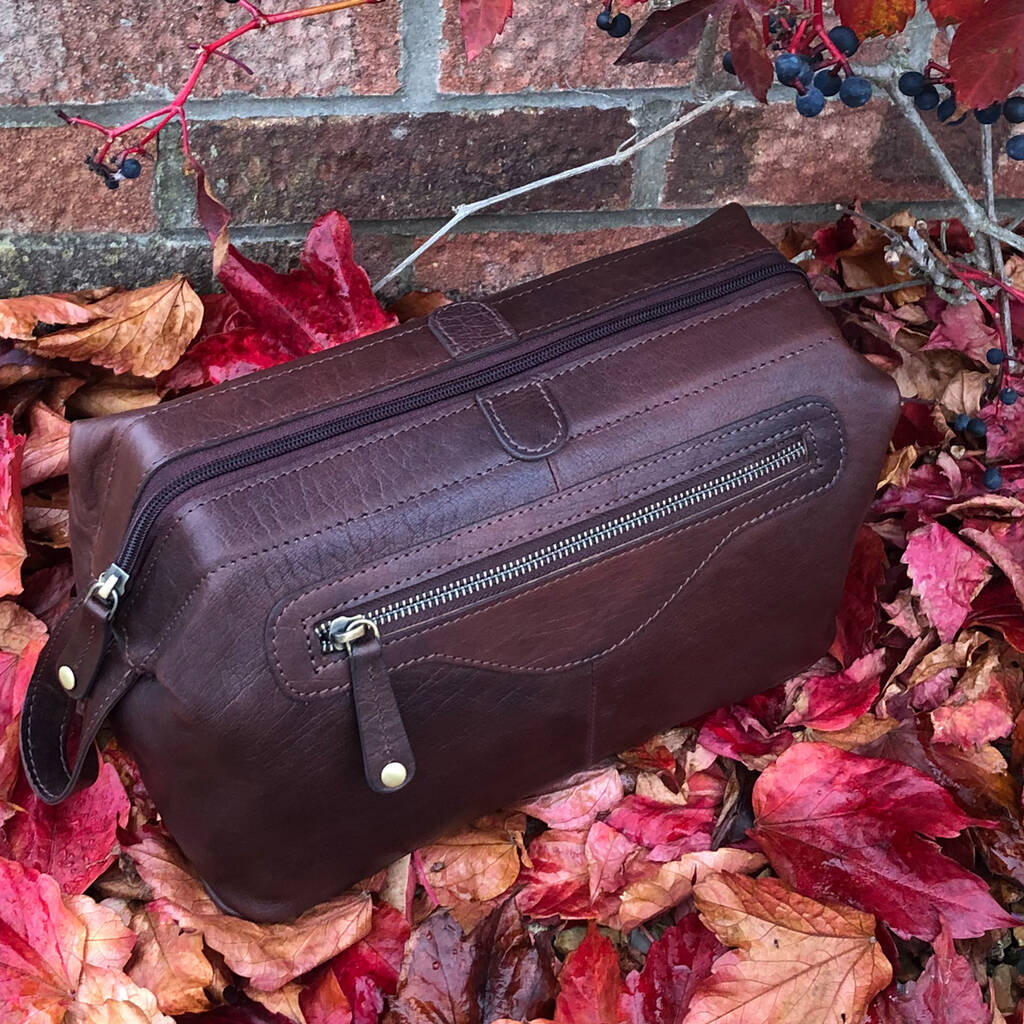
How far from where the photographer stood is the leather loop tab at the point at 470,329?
95 cm

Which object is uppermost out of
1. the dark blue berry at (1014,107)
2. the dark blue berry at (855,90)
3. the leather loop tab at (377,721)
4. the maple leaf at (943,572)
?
the dark blue berry at (855,90)

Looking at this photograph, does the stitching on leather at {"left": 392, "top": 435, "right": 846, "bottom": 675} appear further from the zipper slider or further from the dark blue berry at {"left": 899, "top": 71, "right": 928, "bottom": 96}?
the dark blue berry at {"left": 899, "top": 71, "right": 928, "bottom": 96}

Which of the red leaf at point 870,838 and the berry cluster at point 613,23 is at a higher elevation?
the berry cluster at point 613,23

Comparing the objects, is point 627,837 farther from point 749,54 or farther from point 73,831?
point 749,54

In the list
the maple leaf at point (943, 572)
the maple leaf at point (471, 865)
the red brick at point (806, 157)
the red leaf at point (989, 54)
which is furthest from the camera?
the red brick at point (806, 157)

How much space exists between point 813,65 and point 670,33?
129mm

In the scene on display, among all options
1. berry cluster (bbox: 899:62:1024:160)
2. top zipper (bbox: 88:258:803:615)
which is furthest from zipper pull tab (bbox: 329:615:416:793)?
berry cluster (bbox: 899:62:1024:160)

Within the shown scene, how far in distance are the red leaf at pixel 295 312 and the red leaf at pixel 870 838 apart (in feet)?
2.14

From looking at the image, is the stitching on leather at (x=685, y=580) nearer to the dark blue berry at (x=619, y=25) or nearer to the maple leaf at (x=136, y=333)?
the dark blue berry at (x=619, y=25)

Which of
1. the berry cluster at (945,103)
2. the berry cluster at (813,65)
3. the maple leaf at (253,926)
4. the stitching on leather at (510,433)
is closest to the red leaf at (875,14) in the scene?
the berry cluster at (813,65)

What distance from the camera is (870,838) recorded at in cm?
102

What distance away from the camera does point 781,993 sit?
914 mm

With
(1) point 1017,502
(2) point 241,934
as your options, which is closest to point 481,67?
(1) point 1017,502

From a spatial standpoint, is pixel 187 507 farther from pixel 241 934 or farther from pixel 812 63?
pixel 812 63
